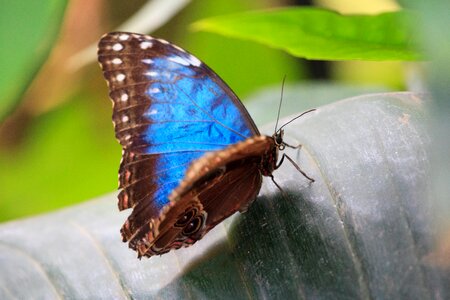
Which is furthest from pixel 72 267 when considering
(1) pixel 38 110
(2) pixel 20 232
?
(1) pixel 38 110

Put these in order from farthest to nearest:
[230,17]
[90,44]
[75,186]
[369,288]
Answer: [90,44]
[75,186]
[230,17]
[369,288]

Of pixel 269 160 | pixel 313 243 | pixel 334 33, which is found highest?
pixel 334 33

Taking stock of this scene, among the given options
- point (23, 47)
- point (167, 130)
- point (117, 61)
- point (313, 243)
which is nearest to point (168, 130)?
point (167, 130)

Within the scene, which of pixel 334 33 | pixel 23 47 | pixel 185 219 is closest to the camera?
pixel 185 219

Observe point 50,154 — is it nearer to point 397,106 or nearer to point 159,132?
point 159,132

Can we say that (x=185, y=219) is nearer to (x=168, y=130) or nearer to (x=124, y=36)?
(x=168, y=130)

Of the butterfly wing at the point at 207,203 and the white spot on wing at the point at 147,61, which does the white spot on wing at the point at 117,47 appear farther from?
the butterfly wing at the point at 207,203

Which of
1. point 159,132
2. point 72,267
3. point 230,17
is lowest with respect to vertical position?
point 72,267
